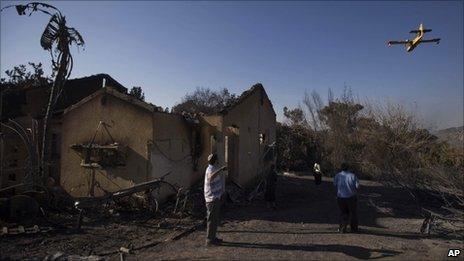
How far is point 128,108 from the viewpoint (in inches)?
562

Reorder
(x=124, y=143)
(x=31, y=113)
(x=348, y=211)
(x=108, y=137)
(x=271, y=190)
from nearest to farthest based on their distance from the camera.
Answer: (x=348, y=211)
(x=124, y=143)
(x=108, y=137)
(x=271, y=190)
(x=31, y=113)

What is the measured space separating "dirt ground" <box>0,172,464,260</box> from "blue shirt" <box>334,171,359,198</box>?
3.33 ft

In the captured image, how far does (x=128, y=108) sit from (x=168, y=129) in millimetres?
1532

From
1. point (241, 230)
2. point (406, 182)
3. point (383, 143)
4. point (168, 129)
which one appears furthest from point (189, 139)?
point (383, 143)

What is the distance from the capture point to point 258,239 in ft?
33.7

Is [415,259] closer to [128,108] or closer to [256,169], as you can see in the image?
[128,108]

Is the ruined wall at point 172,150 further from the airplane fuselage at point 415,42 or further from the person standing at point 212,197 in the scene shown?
the airplane fuselage at point 415,42

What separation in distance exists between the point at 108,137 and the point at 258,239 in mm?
6811

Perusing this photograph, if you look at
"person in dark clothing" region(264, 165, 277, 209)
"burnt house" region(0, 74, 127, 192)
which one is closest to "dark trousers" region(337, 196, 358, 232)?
"person in dark clothing" region(264, 165, 277, 209)

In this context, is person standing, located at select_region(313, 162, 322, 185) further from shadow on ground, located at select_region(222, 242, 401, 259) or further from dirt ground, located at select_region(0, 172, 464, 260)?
shadow on ground, located at select_region(222, 242, 401, 259)

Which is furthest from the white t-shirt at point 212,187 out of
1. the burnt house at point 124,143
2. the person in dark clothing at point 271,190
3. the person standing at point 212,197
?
the person in dark clothing at point 271,190

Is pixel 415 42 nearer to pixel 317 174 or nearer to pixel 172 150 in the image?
pixel 172 150

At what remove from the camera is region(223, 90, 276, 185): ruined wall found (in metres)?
18.8

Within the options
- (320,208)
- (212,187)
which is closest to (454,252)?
(212,187)
